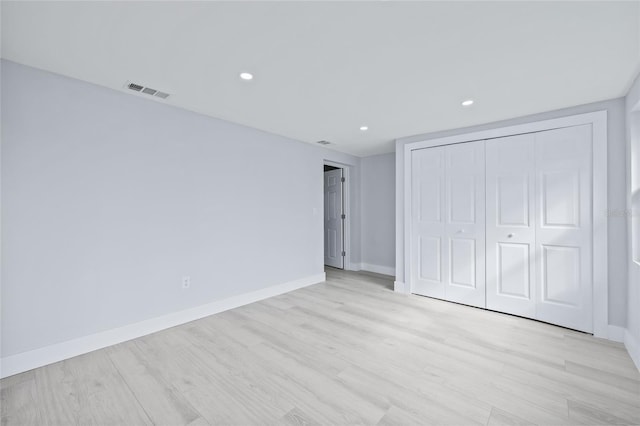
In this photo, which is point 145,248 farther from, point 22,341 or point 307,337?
point 307,337

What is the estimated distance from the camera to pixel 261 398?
1.79 m

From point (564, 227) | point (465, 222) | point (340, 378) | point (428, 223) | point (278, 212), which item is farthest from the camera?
point (278, 212)

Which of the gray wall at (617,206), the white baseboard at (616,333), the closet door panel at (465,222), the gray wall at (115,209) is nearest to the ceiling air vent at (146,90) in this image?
the gray wall at (115,209)

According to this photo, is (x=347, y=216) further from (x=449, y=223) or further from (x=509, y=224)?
(x=509, y=224)

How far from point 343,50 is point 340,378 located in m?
2.30

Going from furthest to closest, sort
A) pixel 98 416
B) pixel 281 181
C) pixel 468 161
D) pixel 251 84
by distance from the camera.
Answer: pixel 281 181 → pixel 468 161 → pixel 251 84 → pixel 98 416

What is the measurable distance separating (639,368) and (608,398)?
650 millimetres

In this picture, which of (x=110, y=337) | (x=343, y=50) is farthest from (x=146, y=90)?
(x=110, y=337)

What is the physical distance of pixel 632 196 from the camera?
2428mm

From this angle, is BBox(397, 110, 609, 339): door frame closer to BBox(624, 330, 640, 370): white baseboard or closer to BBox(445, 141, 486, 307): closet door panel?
BBox(624, 330, 640, 370): white baseboard

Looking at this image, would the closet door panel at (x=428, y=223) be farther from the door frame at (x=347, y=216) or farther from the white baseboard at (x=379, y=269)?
the door frame at (x=347, y=216)

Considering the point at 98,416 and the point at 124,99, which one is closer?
the point at 98,416

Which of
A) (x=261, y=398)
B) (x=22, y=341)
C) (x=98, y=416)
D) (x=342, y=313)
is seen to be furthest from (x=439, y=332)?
(x=22, y=341)

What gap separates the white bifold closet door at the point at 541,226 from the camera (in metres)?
2.79
